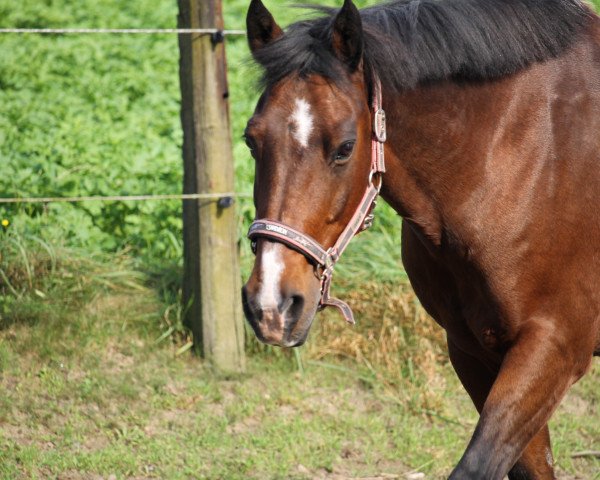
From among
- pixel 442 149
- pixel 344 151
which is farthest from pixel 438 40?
pixel 344 151

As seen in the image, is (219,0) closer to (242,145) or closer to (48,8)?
(242,145)

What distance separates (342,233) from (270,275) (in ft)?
1.06

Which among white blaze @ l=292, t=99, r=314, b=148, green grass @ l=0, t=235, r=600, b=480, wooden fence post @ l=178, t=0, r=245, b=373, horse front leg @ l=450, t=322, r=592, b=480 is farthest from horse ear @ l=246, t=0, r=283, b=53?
green grass @ l=0, t=235, r=600, b=480

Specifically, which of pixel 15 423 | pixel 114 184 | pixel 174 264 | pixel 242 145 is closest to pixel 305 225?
pixel 15 423

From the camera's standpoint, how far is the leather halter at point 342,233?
9.30ft

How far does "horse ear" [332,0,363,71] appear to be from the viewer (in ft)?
9.78

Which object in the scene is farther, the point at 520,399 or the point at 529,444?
the point at 529,444

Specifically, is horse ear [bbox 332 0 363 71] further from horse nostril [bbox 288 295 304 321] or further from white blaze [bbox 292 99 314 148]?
horse nostril [bbox 288 295 304 321]

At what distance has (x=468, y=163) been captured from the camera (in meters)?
3.31

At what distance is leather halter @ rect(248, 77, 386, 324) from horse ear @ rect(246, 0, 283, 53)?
0.41 metres

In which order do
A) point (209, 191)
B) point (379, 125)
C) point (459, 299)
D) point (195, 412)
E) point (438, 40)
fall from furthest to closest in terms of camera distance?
1. point (209, 191)
2. point (195, 412)
3. point (459, 299)
4. point (438, 40)
5. point (379, 125)

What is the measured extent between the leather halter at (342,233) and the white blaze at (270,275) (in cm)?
4

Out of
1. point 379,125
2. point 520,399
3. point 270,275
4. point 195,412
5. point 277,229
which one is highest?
point 379,125

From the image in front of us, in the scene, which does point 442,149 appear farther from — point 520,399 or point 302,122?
point 520,399
